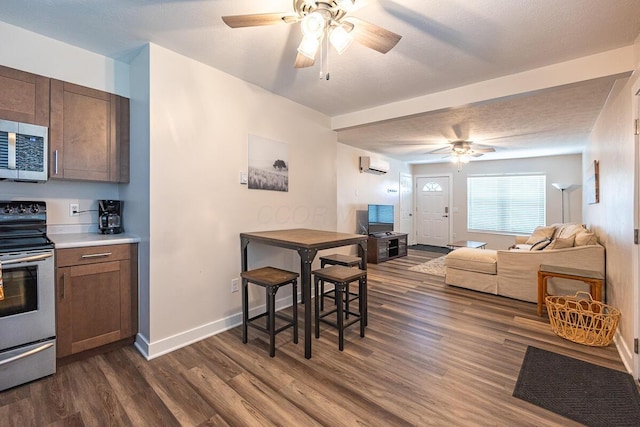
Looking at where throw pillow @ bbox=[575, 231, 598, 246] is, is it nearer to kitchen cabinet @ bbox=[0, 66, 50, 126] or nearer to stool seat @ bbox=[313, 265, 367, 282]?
stool seat @ bbox=[313, 265, 367, 282]

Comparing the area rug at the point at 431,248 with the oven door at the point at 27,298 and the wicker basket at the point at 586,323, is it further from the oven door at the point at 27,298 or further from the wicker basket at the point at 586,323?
the oven door at the point at 27,298

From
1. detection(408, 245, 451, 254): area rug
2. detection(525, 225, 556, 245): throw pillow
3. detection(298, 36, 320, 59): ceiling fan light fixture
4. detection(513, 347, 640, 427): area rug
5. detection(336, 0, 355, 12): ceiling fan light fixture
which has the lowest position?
detection(513, 347, 640, 427): area rug

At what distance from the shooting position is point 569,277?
9.85 ft

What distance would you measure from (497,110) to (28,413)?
485cm

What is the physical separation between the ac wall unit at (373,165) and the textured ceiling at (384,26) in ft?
10.0

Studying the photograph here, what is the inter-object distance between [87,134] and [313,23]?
201cm

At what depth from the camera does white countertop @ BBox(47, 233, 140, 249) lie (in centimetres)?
204

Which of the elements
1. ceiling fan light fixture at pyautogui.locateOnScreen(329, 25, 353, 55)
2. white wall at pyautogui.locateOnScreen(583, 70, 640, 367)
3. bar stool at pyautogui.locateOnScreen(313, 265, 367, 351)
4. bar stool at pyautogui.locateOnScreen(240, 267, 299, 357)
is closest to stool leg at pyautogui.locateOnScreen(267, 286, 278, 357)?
bar stool at pyautogui.locateOnScreen(240, 267, 299, 357)

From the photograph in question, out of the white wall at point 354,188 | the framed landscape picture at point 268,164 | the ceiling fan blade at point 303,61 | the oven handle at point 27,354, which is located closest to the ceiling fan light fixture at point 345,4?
the ceiling fan blade at point 303,61

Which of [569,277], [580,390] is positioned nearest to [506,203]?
[569,277]

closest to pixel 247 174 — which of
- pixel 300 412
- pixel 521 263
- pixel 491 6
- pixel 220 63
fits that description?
pixel 220 63

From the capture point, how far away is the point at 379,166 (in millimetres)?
6641

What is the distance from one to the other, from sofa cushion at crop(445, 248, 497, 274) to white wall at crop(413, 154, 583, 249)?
3703 mm

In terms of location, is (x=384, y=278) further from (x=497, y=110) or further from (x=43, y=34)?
(x=43, y=34)
